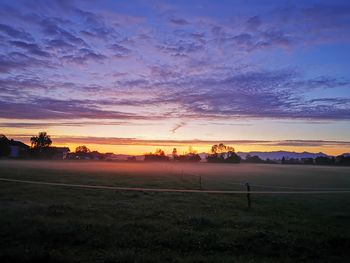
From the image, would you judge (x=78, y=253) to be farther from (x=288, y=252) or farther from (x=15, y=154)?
(x=15, y=154)

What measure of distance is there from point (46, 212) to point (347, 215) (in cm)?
1391

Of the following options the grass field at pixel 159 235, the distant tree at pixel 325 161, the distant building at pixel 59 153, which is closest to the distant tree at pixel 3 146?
the distant building at pixel 59 153

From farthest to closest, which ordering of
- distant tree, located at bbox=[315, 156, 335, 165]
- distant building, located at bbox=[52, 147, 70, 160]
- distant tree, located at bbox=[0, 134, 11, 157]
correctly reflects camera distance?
distant building, located at bbox=[52, 147, 70, 160], distant tree, located at bbox=[315, 156, 335, 165], distant tree, located at bbox=[0, 134, 11, 157]

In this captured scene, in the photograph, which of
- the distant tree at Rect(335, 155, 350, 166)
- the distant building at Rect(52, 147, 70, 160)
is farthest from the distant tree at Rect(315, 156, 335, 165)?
the distant building at Rect(52, 147, 70, 160)

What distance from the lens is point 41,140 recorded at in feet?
547

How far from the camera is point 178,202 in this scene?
20578 mm

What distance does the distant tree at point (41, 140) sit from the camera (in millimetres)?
164500

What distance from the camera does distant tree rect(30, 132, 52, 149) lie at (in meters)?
164

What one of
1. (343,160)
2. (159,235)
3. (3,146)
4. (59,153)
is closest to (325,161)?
(343,160)

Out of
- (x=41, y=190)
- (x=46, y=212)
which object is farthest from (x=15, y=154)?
(x=46, y=212)

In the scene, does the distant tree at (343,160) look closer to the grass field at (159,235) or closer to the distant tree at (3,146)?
the distant tree at (3,146)

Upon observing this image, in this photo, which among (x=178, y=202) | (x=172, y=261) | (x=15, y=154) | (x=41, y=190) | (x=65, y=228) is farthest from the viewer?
(x=15, y=154)

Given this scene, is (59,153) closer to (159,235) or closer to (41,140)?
(41,140)

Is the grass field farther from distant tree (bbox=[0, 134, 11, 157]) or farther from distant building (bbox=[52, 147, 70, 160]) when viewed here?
distant building (bbox=[52, 147, 70, 160])
